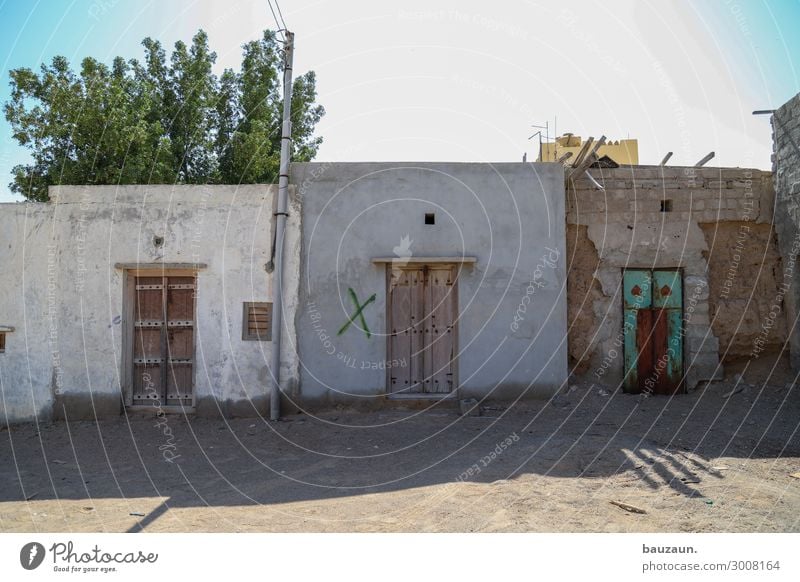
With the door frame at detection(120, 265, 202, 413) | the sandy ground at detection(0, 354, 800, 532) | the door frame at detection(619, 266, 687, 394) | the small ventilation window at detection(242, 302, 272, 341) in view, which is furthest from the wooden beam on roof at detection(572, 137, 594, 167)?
the door frame at detection(120, 265, 202, 413)

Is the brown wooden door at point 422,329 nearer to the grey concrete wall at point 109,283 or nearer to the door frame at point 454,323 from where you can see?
the door frame at point 454,323

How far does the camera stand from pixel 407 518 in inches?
219

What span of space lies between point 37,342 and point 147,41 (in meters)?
10.1

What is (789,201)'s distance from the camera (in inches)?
381

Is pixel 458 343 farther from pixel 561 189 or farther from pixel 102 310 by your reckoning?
pixel 102 310

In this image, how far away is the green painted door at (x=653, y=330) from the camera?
9977 millimetres

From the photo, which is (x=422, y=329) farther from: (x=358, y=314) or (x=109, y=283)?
(x=109, y=283)

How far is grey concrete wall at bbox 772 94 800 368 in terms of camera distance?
950 cm

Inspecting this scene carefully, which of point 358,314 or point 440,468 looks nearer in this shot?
point 440,468

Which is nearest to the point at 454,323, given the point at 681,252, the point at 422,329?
the point at 422,329

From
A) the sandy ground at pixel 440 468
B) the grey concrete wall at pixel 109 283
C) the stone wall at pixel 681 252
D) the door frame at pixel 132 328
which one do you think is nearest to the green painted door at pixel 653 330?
the stone wall at pixel 681 252

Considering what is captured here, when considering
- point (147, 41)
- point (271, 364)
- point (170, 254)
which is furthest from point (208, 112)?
point (271, 364)

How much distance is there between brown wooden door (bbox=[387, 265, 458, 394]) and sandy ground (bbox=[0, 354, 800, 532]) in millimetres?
486

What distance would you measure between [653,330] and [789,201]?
2.58m
